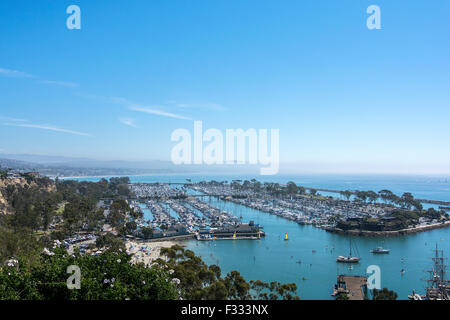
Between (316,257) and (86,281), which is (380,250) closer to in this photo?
(316,257)

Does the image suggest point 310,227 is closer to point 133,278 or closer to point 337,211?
point 337,211

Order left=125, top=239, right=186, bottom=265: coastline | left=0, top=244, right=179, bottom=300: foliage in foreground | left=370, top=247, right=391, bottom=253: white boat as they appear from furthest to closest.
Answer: left=370, top=247, right=391, bottom=253: white boat
left=125, top=239, right=186, bottom=265: coastline
left=0, top=244, right=179, bottom=300: foliage in foreground

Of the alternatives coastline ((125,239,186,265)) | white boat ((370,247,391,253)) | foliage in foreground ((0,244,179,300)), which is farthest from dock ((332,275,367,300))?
coastline ((125,239,186,265))

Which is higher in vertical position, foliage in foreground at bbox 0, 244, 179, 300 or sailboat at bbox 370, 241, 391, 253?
foliage in foreground at bbox 0, 244, 179, 300

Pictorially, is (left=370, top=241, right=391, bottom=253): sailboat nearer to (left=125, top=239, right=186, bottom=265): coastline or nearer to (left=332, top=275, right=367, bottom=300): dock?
(left=332, top=275, right=367, bottom=300): dock
